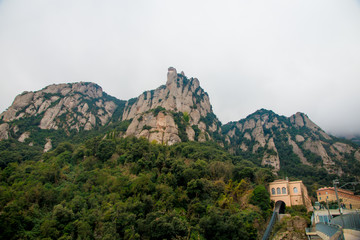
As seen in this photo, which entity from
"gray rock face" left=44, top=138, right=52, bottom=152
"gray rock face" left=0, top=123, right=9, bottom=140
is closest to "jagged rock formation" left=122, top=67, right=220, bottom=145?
"gray rock face" left=44, top=138, right=52, bottom=152

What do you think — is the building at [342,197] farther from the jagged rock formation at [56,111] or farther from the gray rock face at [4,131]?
the gray rock face at [4,131]

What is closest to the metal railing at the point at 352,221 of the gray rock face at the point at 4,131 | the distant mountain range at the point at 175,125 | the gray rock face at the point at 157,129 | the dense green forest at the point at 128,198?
the dense green forest at the point at 128,198

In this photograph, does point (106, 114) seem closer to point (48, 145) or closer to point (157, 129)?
point (48, 145)

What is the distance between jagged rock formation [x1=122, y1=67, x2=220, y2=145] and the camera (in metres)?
79.9

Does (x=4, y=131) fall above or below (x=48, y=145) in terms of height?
above

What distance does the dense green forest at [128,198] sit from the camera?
32688 mm

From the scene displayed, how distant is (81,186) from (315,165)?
81.7 metres

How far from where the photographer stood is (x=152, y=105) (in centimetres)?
10831

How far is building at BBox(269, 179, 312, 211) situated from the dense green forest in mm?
2742

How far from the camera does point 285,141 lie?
110000 mm

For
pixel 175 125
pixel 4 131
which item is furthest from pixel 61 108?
pixel 175 125

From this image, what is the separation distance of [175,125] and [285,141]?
56177 millimetres

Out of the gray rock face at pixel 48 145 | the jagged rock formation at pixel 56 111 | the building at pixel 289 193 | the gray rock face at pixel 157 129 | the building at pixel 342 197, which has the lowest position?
the building at pixel 289 193

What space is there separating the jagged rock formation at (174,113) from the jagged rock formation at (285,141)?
18174mm
